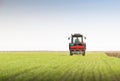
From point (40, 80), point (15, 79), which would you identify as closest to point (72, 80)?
point (40, 80)

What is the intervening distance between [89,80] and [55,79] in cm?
155

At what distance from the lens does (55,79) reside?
15.3 meters

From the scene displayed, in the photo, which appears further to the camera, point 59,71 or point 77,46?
point 77,46

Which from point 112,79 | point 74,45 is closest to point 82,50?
point 74,45

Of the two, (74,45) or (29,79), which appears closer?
(29,79)

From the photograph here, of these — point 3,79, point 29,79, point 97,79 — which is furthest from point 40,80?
point 97,79

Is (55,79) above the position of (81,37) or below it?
below

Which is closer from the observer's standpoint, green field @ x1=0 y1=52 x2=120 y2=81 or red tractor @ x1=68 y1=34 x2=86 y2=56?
green field @ x1=0 y1=52 x2=120 y2=81

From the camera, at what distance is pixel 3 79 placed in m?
15.1

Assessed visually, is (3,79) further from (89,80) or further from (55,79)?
(89,80)

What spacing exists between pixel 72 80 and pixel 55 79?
32.1 inches

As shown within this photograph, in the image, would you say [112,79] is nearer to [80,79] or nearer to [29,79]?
[80,79]

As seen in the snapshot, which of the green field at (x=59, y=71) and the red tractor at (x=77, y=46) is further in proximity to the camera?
the red tractor at (x=77, y=46)

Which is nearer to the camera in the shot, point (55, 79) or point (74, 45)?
point (55, 79)
